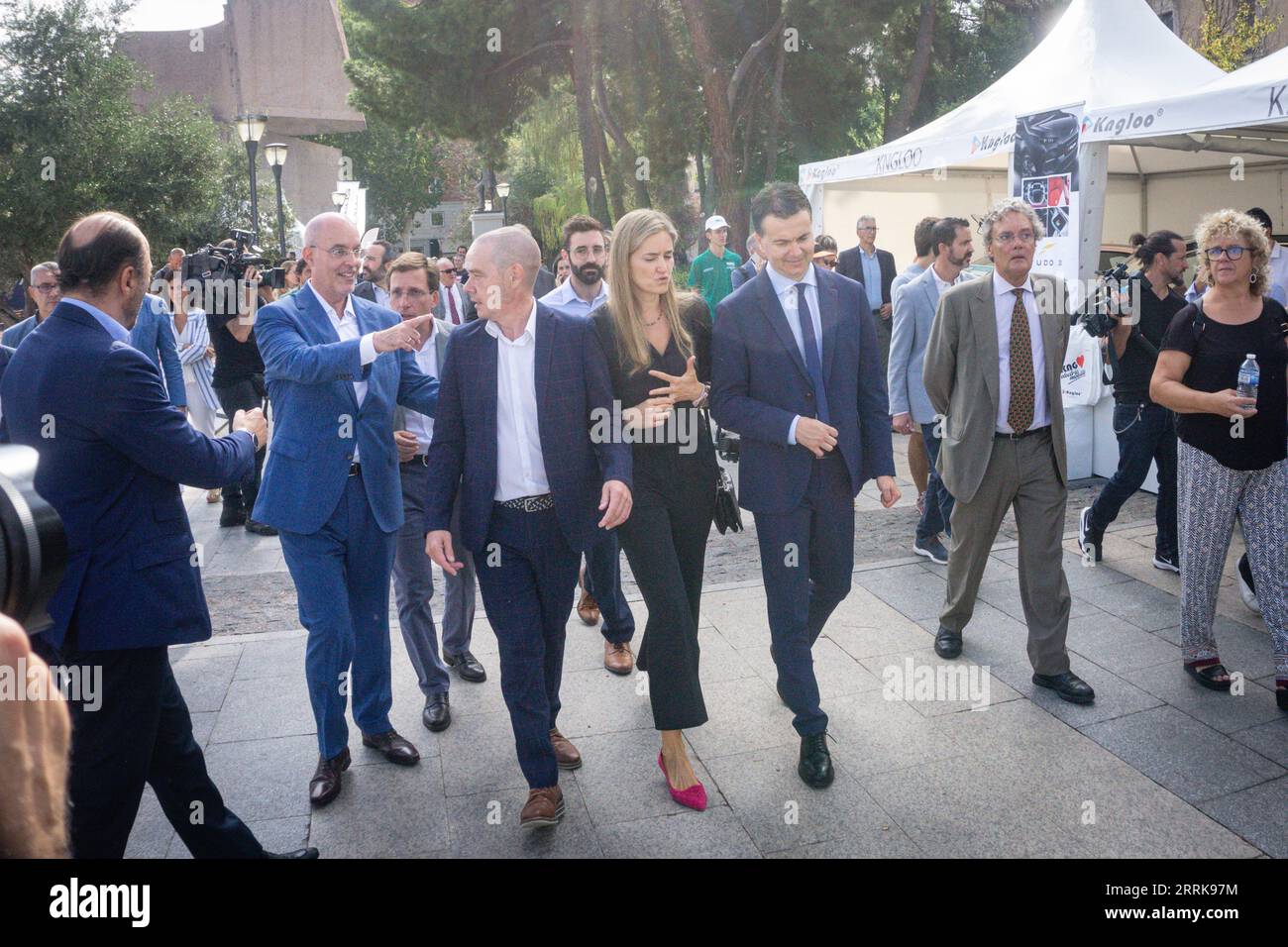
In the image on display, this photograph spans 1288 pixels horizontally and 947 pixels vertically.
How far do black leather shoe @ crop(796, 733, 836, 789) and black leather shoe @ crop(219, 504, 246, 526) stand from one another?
618 centimetres

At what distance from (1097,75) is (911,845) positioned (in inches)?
325

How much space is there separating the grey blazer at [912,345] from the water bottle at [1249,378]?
2.32 meters

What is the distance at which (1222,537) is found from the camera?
448 cm

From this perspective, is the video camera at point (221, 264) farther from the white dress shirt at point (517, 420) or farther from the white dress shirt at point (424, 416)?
the white dress shirt at point (517, 420)

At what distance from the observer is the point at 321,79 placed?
37.7m

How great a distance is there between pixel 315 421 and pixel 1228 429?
12.2 feet

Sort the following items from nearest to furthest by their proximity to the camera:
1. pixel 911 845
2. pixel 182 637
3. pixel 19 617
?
1. pixel 19 617
2. pixel 182 637
3. pixel 911 845

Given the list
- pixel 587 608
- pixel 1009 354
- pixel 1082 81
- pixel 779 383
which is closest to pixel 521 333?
pixel 779 383

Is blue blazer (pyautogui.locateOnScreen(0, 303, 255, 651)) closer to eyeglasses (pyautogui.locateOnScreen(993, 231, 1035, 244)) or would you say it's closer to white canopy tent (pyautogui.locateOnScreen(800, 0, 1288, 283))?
eyeglasses (pyautogui.locateOnScreen(993, 231, 1035, 244))

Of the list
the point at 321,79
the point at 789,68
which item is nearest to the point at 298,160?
the point at 321,79

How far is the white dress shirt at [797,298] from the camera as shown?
393 centimetres

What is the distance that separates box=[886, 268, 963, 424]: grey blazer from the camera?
6477 mm

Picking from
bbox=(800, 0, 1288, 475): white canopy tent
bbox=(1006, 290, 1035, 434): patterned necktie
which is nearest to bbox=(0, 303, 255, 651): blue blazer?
bbox=(1006, 290, 1035, 434): patterned necktie
